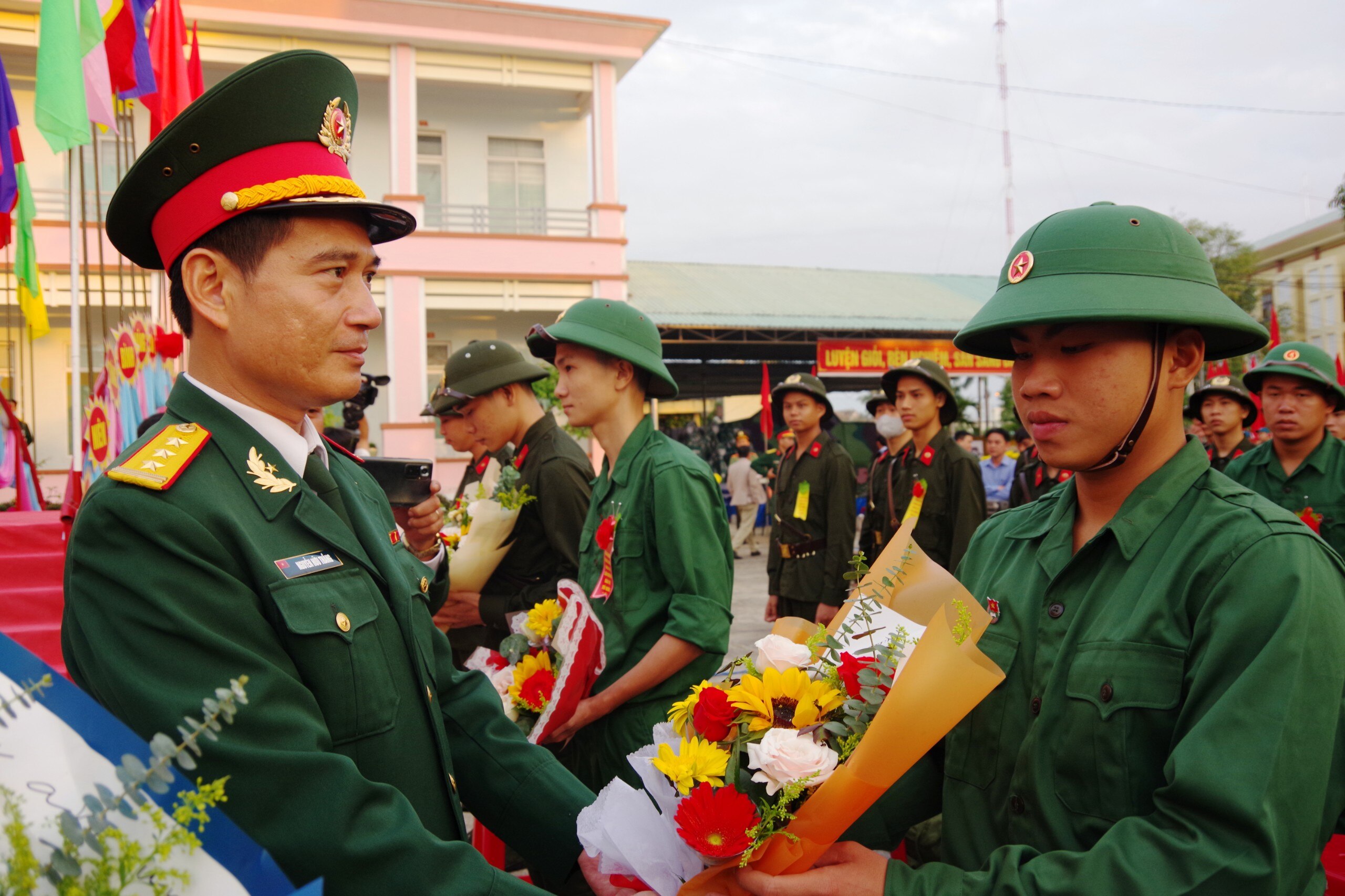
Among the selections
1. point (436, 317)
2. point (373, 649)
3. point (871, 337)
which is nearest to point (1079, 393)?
point (373, 649)

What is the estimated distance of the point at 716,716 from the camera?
157cm

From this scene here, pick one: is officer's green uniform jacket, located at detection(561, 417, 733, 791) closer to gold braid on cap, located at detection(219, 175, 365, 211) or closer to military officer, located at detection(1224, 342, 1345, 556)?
gold braid on cap, located at detection(219, 175, 365, 211)

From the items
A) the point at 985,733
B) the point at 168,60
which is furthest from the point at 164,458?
the point at 168,60

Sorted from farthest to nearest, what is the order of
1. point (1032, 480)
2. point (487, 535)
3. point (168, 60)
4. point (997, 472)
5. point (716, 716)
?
point (997, 472) < point (1032, 480) < point (168, 60) < point (487, 535) < point (716, 716)

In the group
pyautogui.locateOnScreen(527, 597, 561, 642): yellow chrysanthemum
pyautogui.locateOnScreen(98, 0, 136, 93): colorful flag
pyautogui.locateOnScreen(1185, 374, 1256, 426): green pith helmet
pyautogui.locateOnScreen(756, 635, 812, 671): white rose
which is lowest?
pyautogui.locateOnScreen(527, 597, 561, 642): yellow chrysanthemum

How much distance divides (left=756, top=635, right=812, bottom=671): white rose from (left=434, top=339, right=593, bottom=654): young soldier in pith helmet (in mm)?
1825

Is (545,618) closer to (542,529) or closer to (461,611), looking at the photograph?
(542,529)

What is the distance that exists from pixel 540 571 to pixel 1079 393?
106 inches

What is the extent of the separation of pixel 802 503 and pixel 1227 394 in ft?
11.5

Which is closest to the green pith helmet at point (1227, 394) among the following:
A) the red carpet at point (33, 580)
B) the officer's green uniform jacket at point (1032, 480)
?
the officer's green uniform jacket at point (1032, 480)

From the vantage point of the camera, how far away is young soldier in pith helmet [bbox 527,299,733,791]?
9.18ft

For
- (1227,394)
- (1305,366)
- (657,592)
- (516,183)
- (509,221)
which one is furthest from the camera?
(516,183)

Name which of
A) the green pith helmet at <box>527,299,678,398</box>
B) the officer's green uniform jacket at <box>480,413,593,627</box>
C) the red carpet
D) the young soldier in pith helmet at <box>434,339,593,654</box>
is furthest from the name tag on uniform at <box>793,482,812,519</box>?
the red carpet

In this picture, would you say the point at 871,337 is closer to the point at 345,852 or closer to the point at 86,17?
the point at 86,17
